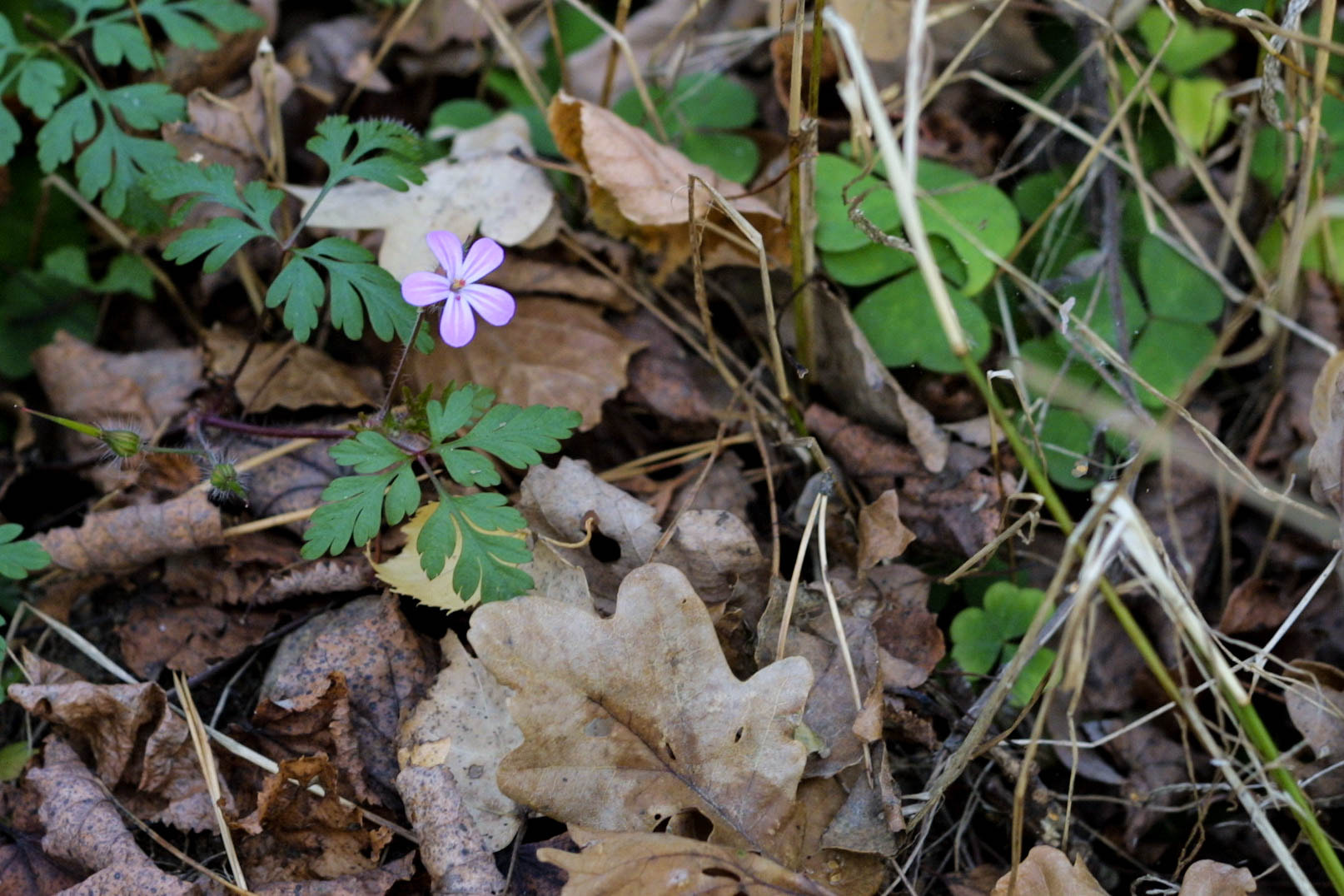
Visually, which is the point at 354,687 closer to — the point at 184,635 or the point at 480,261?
the point at 184,635

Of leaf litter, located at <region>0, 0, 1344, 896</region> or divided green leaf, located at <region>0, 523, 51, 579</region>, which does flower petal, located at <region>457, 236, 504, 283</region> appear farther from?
divided green leaf, located at <region>0, 523, 51, 579</region>

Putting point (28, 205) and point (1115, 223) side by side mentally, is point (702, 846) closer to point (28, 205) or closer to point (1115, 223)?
point (1115, 223)

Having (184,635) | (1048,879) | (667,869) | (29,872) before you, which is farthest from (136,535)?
(1048,879)

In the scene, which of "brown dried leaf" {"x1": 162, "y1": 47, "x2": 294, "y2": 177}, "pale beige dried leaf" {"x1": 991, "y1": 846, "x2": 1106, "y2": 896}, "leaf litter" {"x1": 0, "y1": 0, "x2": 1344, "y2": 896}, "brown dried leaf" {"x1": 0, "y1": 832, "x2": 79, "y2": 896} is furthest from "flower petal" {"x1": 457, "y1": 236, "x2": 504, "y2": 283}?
"pale beige dried leaf" {"x1": 991, "y1": 846, "x2": 1106, "y2": 896}

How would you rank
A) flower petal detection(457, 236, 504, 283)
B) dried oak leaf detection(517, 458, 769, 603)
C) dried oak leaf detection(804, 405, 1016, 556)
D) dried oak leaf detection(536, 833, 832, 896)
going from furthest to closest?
dried oak leaf detection(804, 405, 1016, 556) → dried oak leaf detection(517, 458, 769, 603) → flower petal detection(457, 236, 504, 283) → dried oak leaf detection(536, 833, 832, 896)

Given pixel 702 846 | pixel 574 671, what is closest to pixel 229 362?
pixel 574 671
